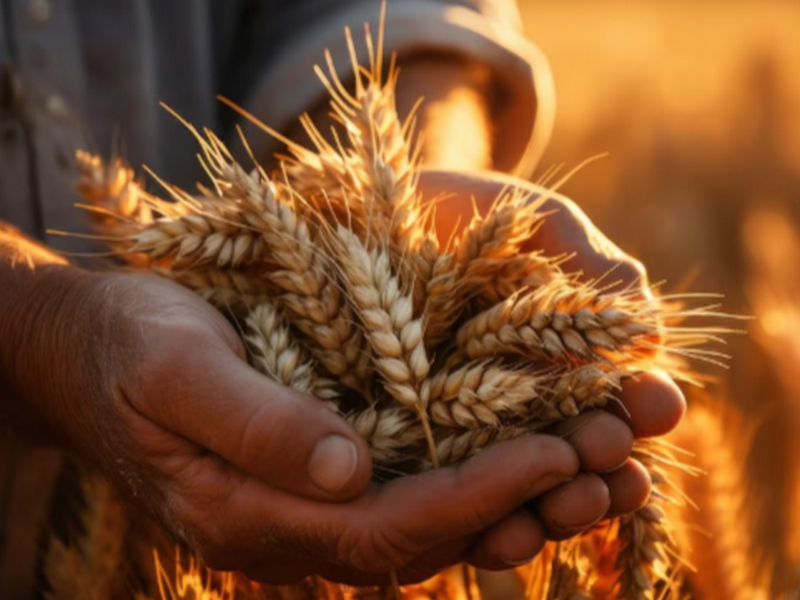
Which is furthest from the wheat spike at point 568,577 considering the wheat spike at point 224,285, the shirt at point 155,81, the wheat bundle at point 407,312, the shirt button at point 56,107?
the shirt button at point 56,107

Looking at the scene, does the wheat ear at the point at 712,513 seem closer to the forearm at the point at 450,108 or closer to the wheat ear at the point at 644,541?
the wheat ear at the point at 644,541

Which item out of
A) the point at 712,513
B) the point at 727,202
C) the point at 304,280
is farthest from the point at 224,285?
the point at 727,202

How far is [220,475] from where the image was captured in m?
1.24

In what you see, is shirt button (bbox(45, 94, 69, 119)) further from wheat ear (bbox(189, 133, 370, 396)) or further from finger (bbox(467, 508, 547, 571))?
finger (bbox(467, 508, 547, 571))

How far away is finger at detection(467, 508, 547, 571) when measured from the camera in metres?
1.23

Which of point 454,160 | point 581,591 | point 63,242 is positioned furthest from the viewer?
point 63,242

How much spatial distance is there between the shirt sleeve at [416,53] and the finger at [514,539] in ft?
3.86

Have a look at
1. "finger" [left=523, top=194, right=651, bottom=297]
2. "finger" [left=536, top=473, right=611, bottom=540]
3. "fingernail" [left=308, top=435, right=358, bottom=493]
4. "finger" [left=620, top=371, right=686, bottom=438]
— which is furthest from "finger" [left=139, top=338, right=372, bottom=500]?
"finger" [left=523, top=194, right=651, bottom=297]

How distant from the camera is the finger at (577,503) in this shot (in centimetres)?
121

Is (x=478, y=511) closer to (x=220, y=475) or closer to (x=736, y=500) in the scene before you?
(x=220, y=475)

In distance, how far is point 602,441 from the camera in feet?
3.92

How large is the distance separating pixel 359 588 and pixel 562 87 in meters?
7.77

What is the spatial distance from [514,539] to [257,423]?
1.09 feet

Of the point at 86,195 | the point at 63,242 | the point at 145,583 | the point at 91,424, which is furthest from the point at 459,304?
the point at 63,242
